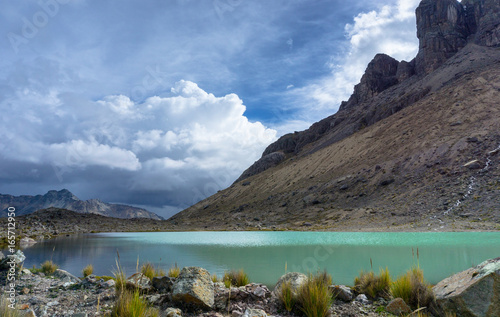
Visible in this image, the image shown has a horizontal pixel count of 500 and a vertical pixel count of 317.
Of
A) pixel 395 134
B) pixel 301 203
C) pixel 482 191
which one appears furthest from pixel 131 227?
pixel 482 191

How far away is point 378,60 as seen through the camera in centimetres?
15438

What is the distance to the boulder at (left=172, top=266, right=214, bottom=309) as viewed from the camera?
24.6 ft

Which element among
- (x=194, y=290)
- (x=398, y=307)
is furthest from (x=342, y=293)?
(x=194, y=290)

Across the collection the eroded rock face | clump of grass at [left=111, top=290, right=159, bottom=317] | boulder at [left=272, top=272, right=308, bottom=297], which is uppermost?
the eroded rock face

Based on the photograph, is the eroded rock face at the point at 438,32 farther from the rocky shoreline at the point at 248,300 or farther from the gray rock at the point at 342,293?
the rocky shoreline at the point at 248,300

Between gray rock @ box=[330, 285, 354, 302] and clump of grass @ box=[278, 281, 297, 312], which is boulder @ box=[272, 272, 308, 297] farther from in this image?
gray rock @ box=[330, 285, 354, 302]

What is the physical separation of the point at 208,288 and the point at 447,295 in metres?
5.89

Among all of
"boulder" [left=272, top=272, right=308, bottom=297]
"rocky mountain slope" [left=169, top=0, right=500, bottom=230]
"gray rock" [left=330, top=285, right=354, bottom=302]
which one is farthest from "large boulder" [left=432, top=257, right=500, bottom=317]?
"rocky mountain slope" [left=169, top=0, right=500, bottom=230]

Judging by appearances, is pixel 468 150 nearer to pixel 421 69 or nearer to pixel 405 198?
pixel 405 198

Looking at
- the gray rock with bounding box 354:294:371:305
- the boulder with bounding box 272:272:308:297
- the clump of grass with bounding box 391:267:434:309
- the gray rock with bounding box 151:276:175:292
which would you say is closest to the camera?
the clump of grass with bounding box 391:267:434:309

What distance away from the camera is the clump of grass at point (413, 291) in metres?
7.63

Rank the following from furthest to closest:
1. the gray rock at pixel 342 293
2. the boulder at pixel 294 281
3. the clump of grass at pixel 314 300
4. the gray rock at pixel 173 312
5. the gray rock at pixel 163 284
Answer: the gray rock at pixel 163 284
the gray rock at pixel 342 293
the boulder at pixel 294 281
the clump of grass at pixel 314 300
the gray rock at pixel 173 312

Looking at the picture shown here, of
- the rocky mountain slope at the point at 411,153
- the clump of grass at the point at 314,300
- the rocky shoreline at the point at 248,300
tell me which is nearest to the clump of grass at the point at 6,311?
the rocky shoreline at the point at 248,300

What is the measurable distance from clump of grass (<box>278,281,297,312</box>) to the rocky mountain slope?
1767 inches
